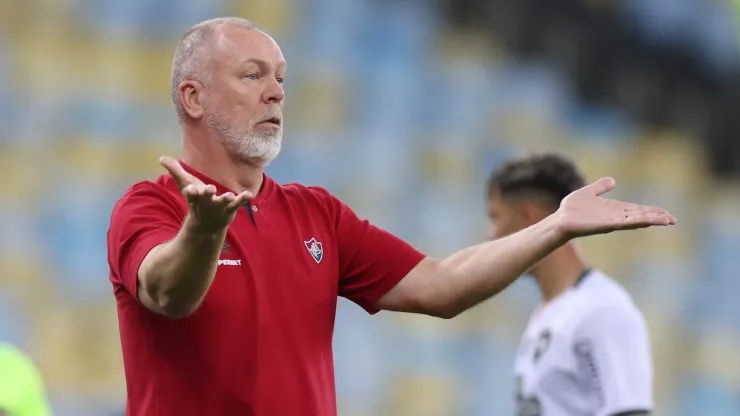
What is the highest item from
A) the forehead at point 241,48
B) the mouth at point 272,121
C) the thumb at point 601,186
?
the forehead at point 241,48

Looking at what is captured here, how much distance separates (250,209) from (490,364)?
390 centimetres

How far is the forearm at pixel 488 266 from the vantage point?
1.90 m

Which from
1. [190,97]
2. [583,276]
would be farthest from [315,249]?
[583,276]

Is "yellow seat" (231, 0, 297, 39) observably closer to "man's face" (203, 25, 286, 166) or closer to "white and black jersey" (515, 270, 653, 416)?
"white and black jersey" (515, 270, 653, 416)

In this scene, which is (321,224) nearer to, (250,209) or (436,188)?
(250,209)

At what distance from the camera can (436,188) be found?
5766 millimetres

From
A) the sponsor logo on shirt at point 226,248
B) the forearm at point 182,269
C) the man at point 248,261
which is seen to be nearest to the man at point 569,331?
the man at point 248,261

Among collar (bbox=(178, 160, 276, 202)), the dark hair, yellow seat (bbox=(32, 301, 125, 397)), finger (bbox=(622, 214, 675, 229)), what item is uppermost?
the dark hair

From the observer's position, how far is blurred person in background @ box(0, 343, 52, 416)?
2.75m

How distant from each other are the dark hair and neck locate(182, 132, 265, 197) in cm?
146

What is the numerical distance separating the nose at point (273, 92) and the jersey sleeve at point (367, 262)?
258 mm

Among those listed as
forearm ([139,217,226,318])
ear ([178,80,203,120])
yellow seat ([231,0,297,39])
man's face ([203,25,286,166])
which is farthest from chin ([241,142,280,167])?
yellow seat ([231,0,297,39])

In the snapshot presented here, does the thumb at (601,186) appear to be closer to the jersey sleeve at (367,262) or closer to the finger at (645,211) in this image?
the finger at (645,211)

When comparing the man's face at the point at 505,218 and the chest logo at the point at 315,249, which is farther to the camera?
the man's face at the point at 505,218
